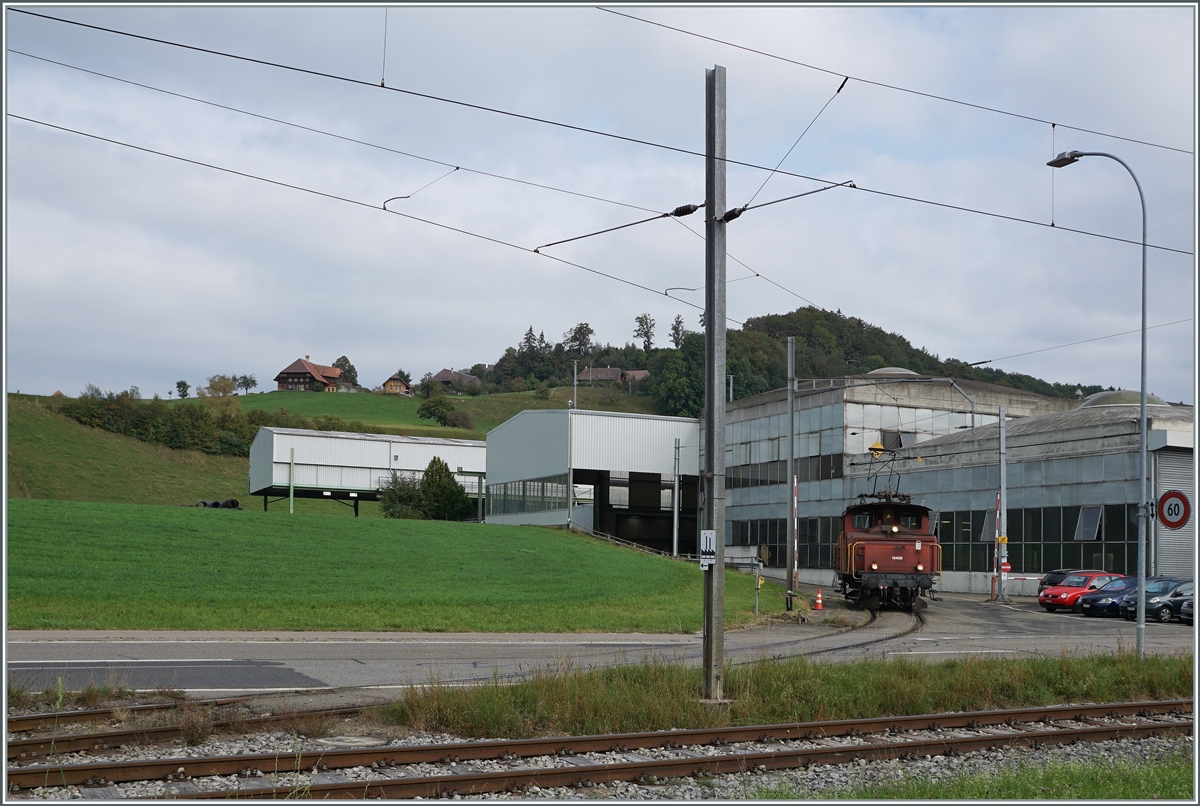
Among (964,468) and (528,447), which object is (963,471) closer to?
(964,468)

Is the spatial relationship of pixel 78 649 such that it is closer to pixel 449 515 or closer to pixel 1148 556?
pixel 1148 556

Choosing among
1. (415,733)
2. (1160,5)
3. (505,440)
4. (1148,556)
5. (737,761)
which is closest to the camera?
(737,761)

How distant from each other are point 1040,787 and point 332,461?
74134mm

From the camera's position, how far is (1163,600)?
31.7 metres

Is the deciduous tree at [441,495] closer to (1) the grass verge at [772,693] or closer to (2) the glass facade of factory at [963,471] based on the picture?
(2) the glass facade of factory at [963,471]

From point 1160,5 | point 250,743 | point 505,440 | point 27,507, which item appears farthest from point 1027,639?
point 505,440

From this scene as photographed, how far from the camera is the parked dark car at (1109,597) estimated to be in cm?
3325

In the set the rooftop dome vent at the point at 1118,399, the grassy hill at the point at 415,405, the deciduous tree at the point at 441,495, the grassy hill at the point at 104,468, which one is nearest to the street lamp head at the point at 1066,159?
the rooftop dome vent at the point at 1118,399

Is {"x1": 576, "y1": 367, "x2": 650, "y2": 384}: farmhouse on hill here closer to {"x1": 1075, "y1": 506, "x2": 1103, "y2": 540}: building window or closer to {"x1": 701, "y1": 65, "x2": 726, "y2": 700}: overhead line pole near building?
{"x1": 1075, "y1": 506, "x2": 1103, "y2": 540}: building window

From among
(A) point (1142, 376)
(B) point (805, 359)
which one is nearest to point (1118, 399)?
(A) point (1142, 376)

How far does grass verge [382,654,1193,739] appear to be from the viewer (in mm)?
11797

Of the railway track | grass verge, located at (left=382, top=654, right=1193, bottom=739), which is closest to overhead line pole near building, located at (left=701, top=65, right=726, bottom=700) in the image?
grass verge, located at (left=382, top=654, right=1193, bottom=739)

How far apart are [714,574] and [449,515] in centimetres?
6012

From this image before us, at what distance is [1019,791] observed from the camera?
357 inches
